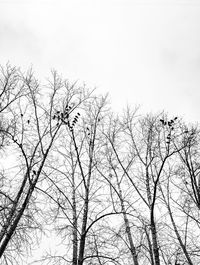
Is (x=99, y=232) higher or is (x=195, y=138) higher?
(x=195, y=138)

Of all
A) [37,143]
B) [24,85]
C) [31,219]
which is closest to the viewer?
[31,219]

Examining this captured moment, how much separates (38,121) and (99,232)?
13.9 ft

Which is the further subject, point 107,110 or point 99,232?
point 107,110

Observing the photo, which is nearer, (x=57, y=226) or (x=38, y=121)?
(x=57, y=226)

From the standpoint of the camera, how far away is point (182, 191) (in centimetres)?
1057

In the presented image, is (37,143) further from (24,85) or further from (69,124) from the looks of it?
(24,85)

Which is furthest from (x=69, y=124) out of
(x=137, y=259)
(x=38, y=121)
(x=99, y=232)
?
(x=137, y=259)

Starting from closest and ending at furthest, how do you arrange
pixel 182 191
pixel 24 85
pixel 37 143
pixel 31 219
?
1. pixel 31 219
2. pixel 37 143
3. pixel 24 85
4. pixel 182 191

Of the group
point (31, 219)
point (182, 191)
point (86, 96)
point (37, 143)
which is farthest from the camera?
point (182, 191)

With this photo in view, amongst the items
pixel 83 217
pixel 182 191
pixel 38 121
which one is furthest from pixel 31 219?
pixel 182 191

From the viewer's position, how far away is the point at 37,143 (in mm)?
8523

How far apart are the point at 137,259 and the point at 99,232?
229 cm

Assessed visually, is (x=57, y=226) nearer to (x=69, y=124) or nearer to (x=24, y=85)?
(x=69, y=124)

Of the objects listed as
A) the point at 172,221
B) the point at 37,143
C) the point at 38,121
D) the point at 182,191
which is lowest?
the point at 172,221
